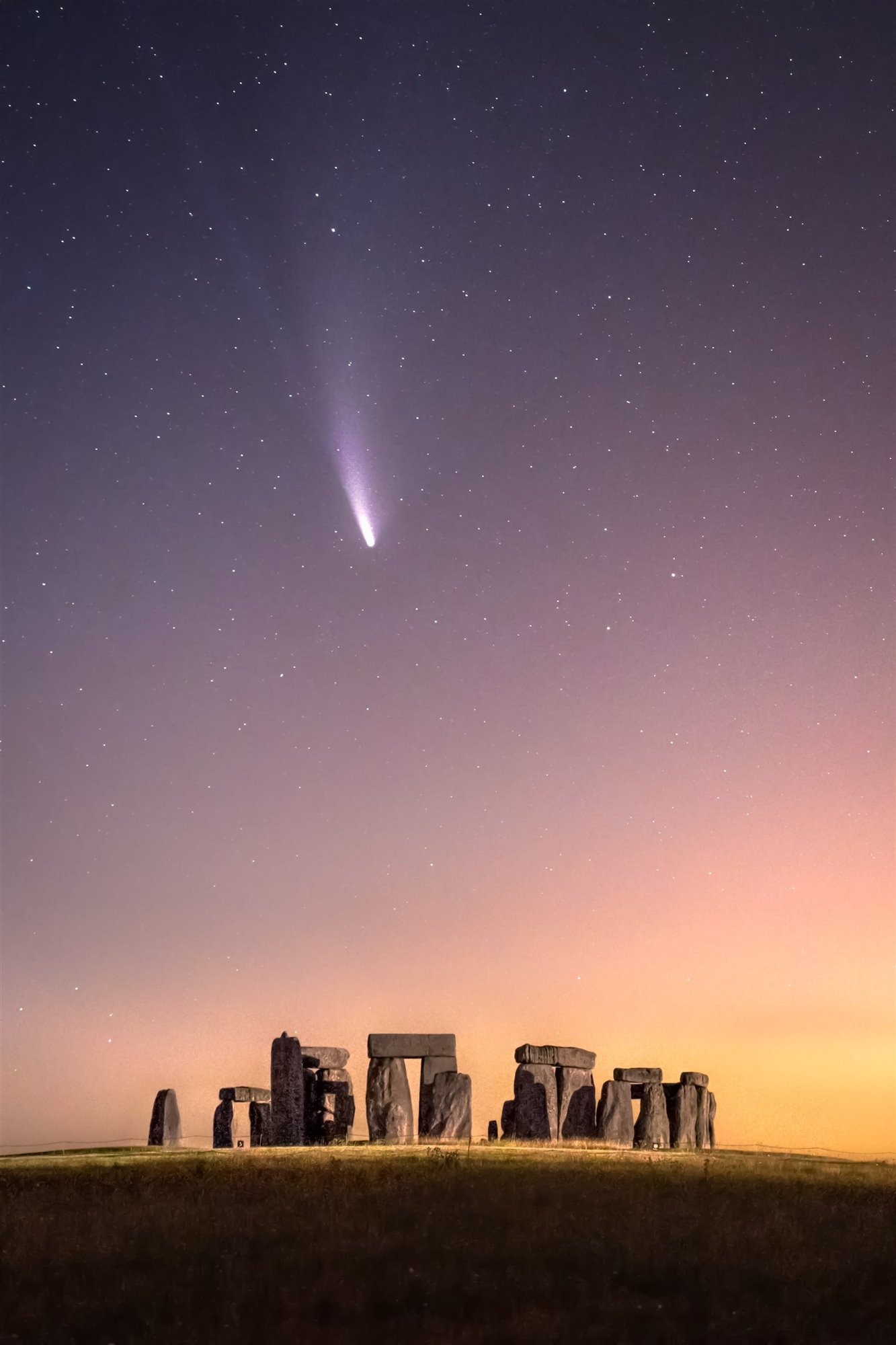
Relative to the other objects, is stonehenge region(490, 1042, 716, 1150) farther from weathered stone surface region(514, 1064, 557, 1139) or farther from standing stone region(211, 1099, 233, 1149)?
standing stone region(211, 1099, 233, 1149)

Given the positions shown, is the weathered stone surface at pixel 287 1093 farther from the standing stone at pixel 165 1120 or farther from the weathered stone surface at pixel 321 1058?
the standing stone at pixel 165 1120

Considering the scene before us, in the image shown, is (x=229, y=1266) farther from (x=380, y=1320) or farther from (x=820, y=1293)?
(x=820, y=1293)

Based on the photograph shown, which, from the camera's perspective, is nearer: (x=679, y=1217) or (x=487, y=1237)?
(x=487, y=1237)

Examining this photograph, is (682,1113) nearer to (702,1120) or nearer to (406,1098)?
(702,1120)

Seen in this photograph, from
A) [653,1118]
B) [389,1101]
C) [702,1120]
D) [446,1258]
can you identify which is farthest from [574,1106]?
[446,1258]

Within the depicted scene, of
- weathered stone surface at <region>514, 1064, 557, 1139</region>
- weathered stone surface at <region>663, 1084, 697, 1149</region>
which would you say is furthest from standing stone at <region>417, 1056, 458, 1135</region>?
weathered stone surface at <region>663, 1084, 697, 1149</region>

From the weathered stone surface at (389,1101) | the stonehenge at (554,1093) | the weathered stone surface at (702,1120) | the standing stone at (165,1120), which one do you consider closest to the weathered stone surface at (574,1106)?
the stonehenge at (554,1093)

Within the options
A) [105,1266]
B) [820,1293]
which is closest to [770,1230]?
[820,1293]
